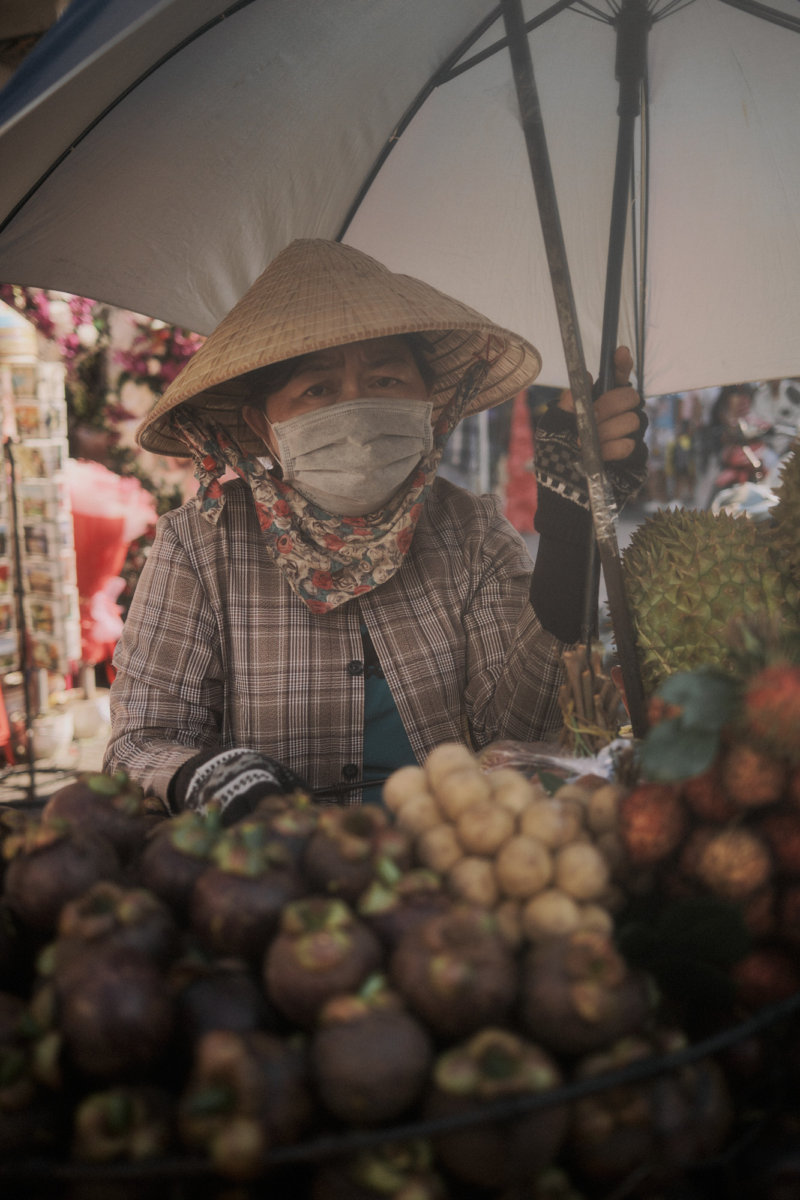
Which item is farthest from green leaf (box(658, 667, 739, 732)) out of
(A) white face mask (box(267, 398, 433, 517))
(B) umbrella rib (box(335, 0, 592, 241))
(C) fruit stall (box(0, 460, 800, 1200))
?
(B) umbrella rib (box(335, 0, 592, 241))

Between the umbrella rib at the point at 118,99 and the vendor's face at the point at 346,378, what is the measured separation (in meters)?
0.60

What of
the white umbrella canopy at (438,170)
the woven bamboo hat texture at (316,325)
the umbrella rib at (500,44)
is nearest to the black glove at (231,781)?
the woven bamboo hat texture at (316,325)

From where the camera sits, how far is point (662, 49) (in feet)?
5.70

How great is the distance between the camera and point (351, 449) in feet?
5.99

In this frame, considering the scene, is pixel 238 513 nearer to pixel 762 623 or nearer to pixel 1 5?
pixel 762 623

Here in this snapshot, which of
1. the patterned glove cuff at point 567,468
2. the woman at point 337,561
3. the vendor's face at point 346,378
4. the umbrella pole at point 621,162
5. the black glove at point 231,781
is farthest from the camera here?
the vendor's face at point 346,378

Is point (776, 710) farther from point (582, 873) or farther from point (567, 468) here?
point (567, 468)

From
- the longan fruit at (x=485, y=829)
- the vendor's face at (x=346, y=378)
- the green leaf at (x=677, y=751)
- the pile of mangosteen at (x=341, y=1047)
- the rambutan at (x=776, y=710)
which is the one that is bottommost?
the pile of mangosteen at (x=341, y=1047)

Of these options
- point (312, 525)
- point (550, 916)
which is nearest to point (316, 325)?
point (312, 525)

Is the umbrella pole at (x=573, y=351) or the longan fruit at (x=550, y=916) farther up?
the umbrella pole at (x=573, y=351)

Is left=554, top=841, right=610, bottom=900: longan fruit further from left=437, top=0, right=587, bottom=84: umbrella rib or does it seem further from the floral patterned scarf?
left=437, top=0, right=587, bottom=84: umbrella rib

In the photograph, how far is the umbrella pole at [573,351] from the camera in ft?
4.38

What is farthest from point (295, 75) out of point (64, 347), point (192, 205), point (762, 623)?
point (64, 347)

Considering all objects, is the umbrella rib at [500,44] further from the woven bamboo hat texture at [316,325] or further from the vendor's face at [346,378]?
the vendor's face at [346,378]
